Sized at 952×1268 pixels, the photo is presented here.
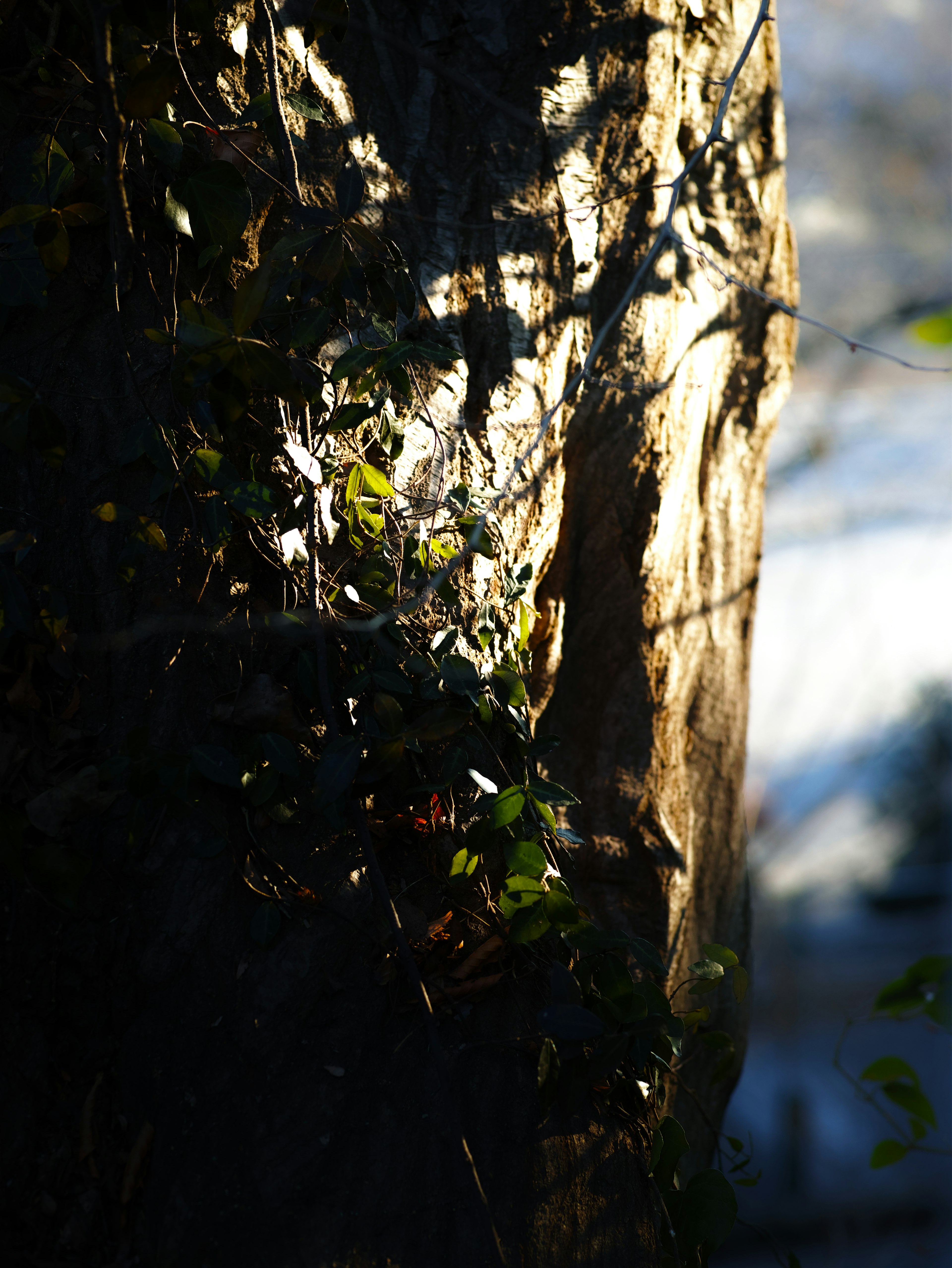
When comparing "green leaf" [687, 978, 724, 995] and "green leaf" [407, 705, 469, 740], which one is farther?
"green leaf" [687, 978, 724, 995]

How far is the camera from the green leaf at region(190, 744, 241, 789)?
0.76 m

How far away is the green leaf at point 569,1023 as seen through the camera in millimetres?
728

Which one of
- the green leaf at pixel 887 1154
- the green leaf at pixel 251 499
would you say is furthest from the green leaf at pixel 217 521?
the green leaf at pixel 887 1154

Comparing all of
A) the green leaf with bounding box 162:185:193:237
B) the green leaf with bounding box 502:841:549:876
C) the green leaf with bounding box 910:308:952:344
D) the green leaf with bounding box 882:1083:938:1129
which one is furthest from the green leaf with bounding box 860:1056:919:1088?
the green leaf with bounding box 162:185:193:237

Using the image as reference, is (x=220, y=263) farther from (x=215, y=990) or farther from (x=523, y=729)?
(x=215, y=990)

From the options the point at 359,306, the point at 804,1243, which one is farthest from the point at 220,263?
the point at 804,1243

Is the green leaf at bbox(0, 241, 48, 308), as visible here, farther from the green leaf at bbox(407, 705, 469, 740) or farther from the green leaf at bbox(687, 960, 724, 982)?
the green leaf at bbox(687, 960, 724, 982)

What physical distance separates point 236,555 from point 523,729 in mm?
406

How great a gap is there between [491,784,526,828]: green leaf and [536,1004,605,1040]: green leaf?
0.61 ft

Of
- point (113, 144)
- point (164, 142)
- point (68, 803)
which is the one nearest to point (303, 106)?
point (164, 142)

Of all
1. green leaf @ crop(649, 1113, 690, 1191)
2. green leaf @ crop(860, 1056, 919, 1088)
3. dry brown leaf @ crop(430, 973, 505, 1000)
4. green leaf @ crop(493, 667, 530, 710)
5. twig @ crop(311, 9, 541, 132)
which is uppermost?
twig @ crop(311, 9, 541, 132)

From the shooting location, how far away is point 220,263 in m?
0.89

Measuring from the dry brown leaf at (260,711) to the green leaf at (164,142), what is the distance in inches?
23.2

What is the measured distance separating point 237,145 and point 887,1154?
1347 mm
